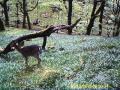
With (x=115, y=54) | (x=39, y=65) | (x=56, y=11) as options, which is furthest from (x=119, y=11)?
(x=56, y=11)

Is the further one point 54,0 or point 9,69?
point 54,0

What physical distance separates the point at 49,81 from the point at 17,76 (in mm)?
2345

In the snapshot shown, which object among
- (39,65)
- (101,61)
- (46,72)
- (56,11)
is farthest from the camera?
(56,11)

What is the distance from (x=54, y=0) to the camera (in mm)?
88125

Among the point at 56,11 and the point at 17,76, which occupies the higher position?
the point at 17,76

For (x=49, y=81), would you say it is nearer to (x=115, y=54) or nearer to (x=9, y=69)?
(x=9, y=69)

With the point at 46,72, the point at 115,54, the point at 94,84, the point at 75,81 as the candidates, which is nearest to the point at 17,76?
the point at 46,72

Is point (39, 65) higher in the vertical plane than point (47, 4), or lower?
higher

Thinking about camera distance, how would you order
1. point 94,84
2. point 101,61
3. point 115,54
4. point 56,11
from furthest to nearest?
1. point 56,11
2. point 115,54
3. point 101,61
4. point 94,84

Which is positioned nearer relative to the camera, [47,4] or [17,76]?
[17,76]

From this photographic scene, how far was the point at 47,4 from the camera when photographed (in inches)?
4112

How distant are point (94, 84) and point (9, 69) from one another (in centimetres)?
632

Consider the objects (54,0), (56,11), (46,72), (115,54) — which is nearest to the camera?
(46,72)

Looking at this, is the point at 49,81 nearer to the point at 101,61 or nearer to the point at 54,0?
the point at 101,61
